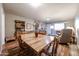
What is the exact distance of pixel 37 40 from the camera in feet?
5.56

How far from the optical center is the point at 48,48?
166 centimetres

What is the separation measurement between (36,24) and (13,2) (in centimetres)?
48

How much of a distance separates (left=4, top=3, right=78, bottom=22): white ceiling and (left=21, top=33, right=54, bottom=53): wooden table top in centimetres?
28

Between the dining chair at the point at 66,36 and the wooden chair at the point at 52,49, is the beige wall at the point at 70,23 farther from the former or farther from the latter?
the wooden chair at the point at 52,49

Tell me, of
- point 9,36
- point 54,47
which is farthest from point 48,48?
point 9,36

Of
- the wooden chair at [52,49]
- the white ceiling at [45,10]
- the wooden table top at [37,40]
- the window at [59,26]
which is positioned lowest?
the wooden chair at [52,49]

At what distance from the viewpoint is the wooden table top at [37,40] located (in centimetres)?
161

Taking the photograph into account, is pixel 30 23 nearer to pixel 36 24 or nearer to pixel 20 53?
pixel 36 24

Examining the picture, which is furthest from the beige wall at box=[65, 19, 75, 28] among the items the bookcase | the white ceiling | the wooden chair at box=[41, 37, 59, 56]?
the bookcase

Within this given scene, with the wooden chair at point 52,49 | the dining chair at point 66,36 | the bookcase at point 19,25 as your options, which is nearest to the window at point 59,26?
the dining chair at point 66,36

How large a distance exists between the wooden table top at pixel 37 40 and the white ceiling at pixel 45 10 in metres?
0.28

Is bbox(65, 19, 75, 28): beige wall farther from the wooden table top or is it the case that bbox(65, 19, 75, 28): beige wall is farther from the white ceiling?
the wooden table top

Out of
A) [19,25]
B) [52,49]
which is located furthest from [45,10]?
[52,49]

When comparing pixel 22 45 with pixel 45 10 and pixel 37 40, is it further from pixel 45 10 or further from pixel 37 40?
pixel 45 10
